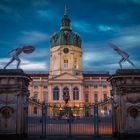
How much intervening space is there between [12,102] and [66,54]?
2641 inches

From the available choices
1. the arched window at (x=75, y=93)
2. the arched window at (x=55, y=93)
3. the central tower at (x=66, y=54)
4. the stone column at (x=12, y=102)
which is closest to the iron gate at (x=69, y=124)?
the stone column at (x=12, y=102)

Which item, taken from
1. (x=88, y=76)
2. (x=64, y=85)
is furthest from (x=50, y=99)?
(x=88, y=76)

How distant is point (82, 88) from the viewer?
267 ft

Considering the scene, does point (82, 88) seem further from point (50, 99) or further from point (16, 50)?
point (16, 50)

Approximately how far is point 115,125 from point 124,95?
7.69 feet

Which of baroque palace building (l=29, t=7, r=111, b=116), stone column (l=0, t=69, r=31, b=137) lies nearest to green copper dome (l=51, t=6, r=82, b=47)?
baroque palace building (l=29, t=7, r=111, b=116)

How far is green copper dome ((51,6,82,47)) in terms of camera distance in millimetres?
84562

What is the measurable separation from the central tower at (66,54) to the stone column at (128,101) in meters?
65.3

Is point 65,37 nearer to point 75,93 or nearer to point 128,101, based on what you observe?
point 75,93

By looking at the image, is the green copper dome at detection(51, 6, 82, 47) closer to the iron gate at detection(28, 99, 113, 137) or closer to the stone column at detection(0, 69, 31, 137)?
the iron gate at detection(28, 99, 113, 137)

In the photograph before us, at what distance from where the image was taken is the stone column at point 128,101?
18.4 m

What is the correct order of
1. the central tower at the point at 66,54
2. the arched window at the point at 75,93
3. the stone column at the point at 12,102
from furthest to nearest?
the central tower at the point at 66,54, the arched window at the point at 75,93, the stone column at the point at 12,102

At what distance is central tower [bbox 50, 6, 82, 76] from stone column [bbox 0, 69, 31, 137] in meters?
65.5

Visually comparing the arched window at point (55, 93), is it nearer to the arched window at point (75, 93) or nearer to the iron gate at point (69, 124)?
the arched window at point (75, 93)
